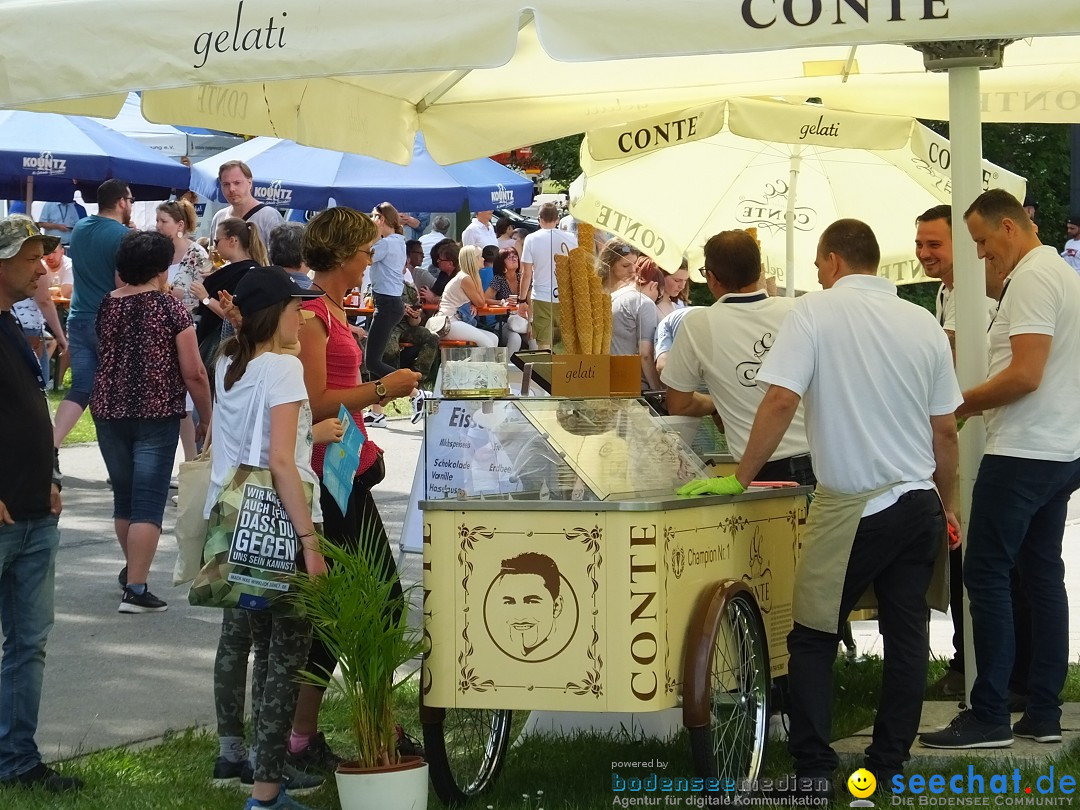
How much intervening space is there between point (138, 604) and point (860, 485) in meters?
4.45

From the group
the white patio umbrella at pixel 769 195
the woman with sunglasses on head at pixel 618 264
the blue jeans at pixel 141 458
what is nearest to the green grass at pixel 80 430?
the woman with sunglasses on head at pixel 618 264

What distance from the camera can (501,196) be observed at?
17.2 meters

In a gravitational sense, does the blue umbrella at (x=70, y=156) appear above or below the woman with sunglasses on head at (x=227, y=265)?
above

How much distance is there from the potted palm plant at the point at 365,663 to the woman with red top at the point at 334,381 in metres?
0.49

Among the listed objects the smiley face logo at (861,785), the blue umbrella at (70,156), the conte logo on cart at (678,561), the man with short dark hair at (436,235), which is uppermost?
the man with short dark hair at (436,235)

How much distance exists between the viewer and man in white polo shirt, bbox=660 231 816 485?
5.76 meters

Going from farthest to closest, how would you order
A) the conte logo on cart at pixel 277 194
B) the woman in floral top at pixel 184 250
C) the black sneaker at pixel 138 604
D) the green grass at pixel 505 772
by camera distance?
the conte logo on cart at pixel 277 194 < the woman in floral top at pixel 184 250 < the black sneaker at pixel 138 604 < the green grass at pixel 505 772

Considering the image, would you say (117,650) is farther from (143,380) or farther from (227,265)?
(227,265)

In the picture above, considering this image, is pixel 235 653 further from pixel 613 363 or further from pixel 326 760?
pixel 613 363

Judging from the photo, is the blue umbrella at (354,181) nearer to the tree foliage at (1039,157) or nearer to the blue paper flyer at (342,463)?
the tree foliage at (1039,157)

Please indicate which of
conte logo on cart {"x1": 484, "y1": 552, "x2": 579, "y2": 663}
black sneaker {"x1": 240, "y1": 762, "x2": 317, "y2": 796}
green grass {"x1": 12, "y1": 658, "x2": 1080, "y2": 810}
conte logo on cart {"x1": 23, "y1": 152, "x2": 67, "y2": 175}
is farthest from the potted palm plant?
conte logo on cart {"x1": 23, "y1": 152, "x2": 67, "y2": 175}

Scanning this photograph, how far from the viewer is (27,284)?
490 centimetres

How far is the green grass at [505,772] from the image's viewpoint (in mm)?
4766

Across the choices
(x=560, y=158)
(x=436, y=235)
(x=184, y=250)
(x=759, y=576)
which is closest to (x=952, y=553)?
(x=759, y=576)
